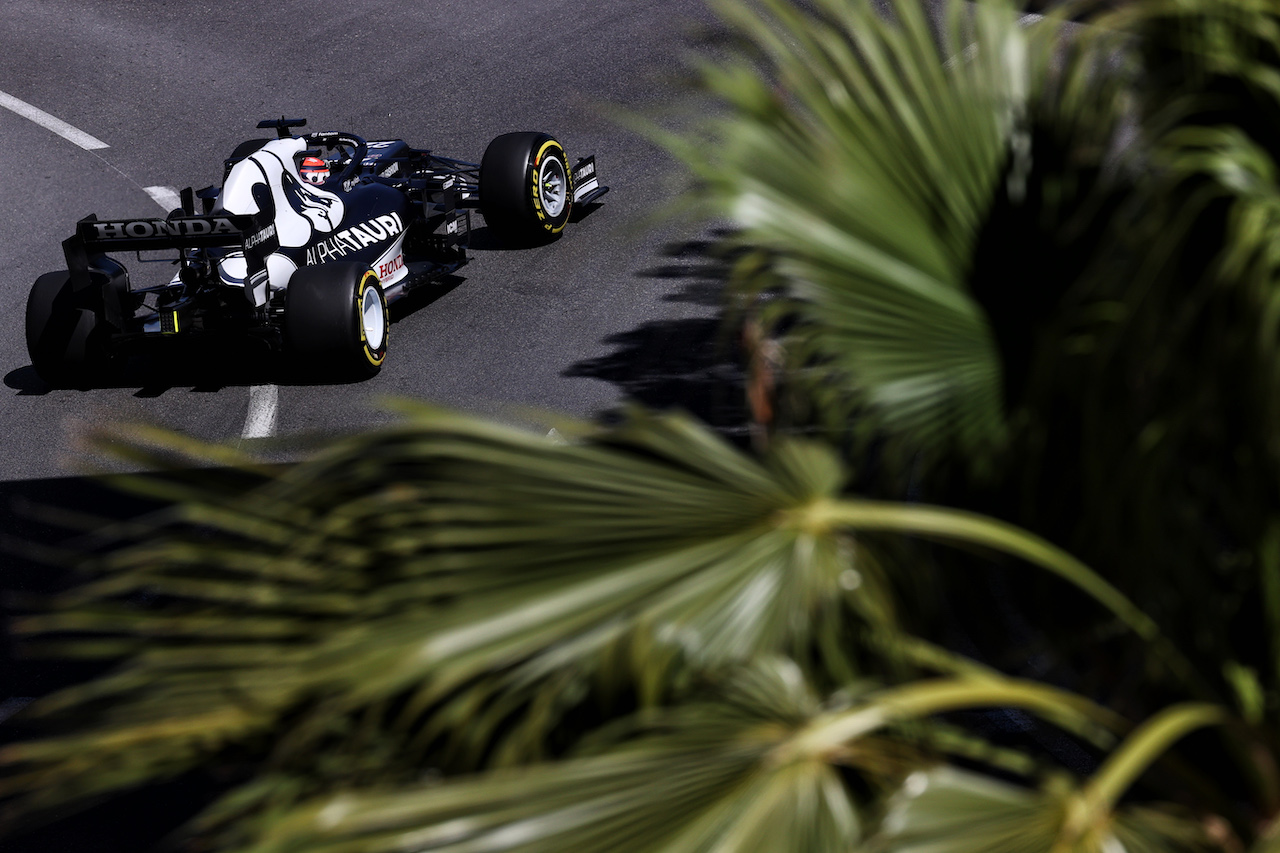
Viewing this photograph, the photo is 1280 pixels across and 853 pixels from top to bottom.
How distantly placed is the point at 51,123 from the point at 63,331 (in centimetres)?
726

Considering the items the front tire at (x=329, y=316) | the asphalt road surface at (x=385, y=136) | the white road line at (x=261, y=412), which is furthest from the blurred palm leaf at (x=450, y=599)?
the front tire at (x=329, y=316)

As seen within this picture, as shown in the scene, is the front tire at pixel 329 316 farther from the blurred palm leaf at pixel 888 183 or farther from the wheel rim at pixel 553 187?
the blurred palm leaf at pixel 888 183

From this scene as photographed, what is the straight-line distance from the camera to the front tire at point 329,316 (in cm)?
873

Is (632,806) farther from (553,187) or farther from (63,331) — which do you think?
(553,187)

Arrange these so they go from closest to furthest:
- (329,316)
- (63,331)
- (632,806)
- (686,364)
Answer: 1. (632,806)
2. (329,316)
3. (686,364)
4. (63,331)

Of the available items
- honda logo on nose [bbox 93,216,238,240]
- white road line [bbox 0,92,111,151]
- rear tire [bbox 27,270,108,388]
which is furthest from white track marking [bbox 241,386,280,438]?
white road line [bbox 0,92,111,151]

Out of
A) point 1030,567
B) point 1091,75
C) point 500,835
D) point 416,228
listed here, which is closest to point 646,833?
point 500,835

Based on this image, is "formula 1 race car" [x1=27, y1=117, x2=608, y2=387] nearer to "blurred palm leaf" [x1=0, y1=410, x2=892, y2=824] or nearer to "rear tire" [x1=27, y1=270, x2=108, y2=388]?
"rear tire" [x1=27, y1=270, x2=108, y2=388]

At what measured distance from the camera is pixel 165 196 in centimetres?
1317

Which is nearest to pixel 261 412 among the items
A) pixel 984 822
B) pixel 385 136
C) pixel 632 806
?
pixel 385 136

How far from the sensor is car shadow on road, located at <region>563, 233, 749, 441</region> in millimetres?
8188

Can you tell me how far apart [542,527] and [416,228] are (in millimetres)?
8666

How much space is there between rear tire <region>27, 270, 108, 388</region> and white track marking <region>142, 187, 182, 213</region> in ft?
12.5

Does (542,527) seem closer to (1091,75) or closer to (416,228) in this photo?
(1091,75)
